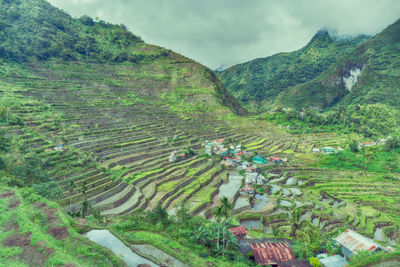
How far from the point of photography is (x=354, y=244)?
60.8ft

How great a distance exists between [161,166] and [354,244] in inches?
1008

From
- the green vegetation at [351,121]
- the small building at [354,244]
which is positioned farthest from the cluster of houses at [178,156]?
the green vegetation at [351,121]

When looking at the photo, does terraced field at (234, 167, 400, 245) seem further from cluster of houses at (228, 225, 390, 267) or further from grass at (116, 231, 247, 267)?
grass at (116, 231, 247, 267)

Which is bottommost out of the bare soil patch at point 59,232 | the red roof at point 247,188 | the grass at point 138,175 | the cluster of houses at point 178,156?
the red roof at point 247,188

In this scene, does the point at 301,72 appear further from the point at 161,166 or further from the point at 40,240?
the point at 40,240

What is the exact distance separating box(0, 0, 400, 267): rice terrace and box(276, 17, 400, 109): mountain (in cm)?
→ 276

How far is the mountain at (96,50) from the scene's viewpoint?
205 feet

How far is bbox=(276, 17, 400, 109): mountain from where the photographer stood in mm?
101369

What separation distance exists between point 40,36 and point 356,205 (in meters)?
91.9

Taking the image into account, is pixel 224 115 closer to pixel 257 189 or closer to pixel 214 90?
pixel 214 90

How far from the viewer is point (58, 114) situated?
37.8 metres

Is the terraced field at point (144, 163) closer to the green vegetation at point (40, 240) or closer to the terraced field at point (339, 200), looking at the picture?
the terraced field at point (339, 200)

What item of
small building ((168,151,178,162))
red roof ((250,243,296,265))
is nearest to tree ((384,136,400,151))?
small building ((168,151,178,162))

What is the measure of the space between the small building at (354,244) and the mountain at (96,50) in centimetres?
5317
